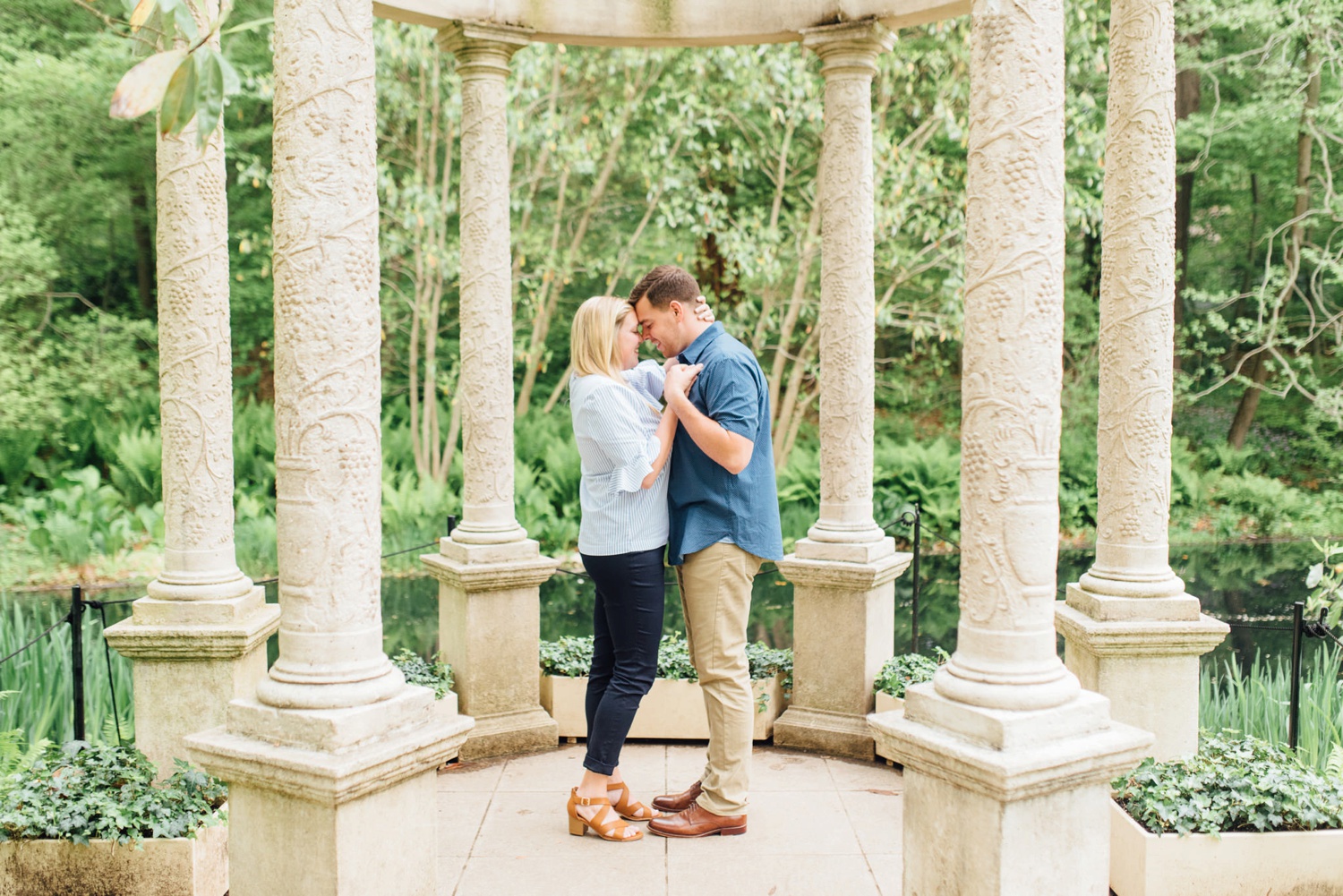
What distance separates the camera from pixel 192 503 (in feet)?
17.3

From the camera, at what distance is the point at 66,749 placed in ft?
15.5

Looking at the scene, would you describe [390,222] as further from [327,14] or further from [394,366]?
[327,14]

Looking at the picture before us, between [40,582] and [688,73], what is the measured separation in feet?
33.4

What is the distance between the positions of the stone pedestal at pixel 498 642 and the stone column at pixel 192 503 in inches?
46.2

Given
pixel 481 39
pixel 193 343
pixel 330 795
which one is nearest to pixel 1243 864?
pixel 330 795

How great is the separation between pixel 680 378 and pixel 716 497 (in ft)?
1.74

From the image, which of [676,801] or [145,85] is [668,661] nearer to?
[676,801]

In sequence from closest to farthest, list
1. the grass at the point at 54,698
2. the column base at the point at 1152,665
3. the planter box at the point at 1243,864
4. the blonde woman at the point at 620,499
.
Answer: the planter box at the point at 1243,864
the blonde woman at the point at 620,499
the column base at the point at 1152,665
the grass at the point at 54,698

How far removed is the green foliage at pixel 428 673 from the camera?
20.1 feet

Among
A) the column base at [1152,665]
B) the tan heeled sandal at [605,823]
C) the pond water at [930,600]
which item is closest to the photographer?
the tan heeled sandal at [605,823]

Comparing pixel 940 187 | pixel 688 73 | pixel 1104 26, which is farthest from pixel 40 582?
pixel 1104 26

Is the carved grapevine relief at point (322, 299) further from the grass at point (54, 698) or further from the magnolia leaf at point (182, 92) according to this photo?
the grass at point (54, 698)

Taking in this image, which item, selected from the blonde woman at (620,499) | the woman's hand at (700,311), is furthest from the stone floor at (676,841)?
the woman's hand at (700,311)

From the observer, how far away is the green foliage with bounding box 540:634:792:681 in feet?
20.7
